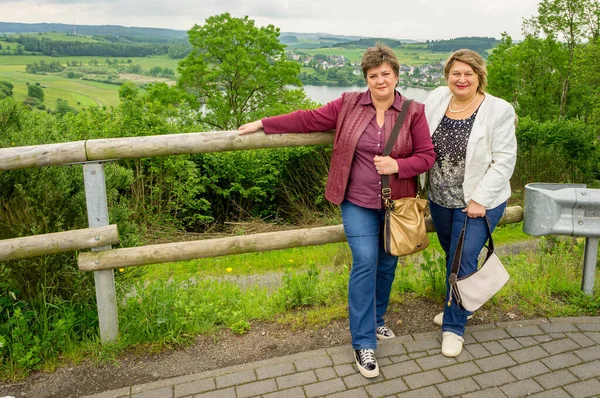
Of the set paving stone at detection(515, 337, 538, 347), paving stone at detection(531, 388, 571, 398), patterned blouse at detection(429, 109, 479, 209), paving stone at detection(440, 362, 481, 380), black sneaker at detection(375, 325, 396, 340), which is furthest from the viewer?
black sneaker at detection(375, 325, 396, 340)

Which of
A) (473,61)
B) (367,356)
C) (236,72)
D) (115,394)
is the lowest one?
(115,394)

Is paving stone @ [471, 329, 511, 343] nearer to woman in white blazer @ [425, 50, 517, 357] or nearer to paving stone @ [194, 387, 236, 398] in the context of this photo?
woman in white blazer @ [425, 50, 517, 357]

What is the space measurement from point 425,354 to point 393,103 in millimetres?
1616

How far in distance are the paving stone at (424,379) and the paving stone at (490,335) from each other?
1.87 feet

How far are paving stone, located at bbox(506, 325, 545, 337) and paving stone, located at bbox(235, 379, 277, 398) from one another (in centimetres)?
173

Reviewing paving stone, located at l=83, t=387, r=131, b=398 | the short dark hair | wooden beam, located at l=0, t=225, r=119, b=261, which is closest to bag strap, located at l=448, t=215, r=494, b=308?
→ the short dark hair

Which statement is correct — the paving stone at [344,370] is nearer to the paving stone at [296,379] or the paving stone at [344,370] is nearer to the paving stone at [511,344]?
the paving stone at [296,379]

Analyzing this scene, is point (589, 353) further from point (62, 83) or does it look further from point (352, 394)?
point (62, 83)

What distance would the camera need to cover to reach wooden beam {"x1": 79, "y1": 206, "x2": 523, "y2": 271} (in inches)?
129

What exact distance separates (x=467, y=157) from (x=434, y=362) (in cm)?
130

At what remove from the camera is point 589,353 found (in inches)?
134

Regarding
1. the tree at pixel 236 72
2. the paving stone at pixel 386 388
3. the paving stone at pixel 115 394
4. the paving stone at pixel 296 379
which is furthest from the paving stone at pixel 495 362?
the tree at pixel 236 72

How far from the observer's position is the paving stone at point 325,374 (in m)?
A: 3.16

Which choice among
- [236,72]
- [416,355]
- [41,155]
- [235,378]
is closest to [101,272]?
[41,155]
